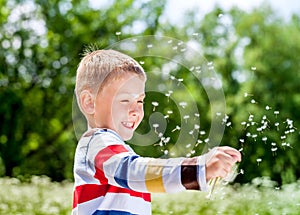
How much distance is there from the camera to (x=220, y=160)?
0.83 metres

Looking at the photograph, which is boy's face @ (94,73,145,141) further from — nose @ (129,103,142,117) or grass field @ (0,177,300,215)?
grass field @ (0,177,300,215)

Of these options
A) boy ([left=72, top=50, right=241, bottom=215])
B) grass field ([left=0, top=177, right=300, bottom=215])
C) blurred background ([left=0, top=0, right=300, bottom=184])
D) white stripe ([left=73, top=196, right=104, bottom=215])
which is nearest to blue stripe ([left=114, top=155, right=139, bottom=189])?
boy ([left=72, top=50, right=241, bottom=215])

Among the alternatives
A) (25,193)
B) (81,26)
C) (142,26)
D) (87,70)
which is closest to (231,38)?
(142,26)

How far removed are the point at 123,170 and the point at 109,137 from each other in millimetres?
87

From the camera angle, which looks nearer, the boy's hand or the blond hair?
the boy's hand

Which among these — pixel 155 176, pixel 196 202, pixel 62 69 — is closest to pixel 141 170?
pixel 155 176

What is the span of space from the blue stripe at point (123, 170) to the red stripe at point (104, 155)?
0.10ft

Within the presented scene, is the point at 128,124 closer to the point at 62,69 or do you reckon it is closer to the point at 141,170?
the point at 141,170

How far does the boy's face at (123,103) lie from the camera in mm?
1016

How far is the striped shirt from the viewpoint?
34.1 inches

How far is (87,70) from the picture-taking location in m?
1.06

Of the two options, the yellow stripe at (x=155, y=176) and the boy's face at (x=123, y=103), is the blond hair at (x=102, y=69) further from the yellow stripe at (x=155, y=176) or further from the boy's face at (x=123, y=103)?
the yellow stripe at (x=155, y=176)

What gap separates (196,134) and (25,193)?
3.70 metres

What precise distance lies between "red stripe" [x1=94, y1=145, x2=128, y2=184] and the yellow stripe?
0.07 metres
